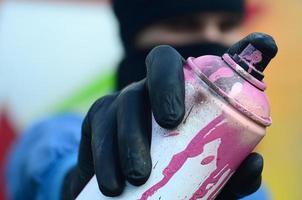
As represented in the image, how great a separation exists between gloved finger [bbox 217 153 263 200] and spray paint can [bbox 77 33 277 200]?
40 millimetres

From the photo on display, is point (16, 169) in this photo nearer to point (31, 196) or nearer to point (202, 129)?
point (31, 196)

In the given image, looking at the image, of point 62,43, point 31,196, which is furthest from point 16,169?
point 62,43

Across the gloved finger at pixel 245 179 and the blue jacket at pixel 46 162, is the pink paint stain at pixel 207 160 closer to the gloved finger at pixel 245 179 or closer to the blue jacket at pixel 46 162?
the gloved finger at pixel 245 179

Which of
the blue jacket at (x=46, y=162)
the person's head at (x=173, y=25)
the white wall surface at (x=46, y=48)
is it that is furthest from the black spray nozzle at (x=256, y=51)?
the white wall surface at (x=46, y=48)

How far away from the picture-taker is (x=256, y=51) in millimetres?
563

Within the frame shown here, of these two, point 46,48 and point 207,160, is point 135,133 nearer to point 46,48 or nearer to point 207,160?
point 207,160

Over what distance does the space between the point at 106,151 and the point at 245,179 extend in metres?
0.14

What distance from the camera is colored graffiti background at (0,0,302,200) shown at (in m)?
2.10

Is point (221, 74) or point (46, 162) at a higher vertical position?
point (221, 74)

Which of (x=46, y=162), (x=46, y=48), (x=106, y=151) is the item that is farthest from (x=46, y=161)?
(x=46, y=48)

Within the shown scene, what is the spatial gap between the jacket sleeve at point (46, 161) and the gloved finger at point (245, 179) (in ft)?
1.42

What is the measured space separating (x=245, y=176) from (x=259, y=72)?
0.35 ft

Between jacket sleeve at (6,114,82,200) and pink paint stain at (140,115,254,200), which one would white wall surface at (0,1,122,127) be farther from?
pink paint stain at (140,115,254,200)

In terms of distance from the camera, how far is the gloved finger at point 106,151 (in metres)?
0.56
